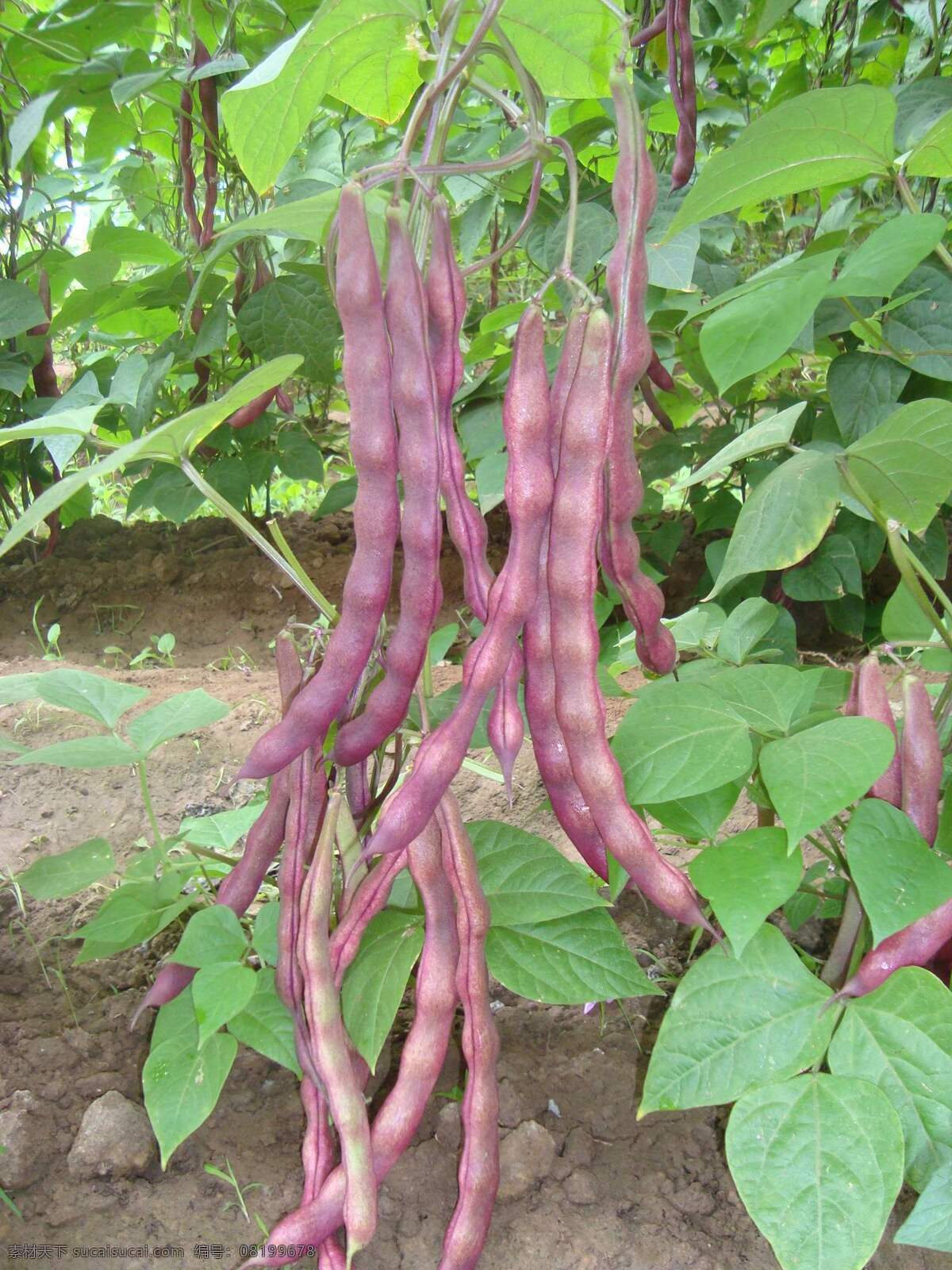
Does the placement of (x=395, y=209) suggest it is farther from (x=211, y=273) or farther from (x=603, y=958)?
(x=211, y=273)

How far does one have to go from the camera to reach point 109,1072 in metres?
1.27

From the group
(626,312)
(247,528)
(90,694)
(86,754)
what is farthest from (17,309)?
(626,312)

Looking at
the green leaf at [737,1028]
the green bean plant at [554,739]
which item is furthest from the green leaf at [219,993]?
the green leaf at [737,1028]

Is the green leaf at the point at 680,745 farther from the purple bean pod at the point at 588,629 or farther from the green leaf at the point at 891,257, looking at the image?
the green leaf at the point at 891,257

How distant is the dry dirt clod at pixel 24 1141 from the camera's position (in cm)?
112

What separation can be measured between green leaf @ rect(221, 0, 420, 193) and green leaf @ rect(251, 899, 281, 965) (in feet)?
2.66

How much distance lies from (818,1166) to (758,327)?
789 mm

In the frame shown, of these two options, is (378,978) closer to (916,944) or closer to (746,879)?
(746,879)

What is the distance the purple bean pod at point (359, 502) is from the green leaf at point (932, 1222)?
0.69 m

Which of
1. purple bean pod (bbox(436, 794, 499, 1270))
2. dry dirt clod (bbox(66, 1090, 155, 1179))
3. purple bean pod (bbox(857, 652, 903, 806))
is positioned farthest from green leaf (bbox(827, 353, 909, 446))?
dry dirt clod (bbox(66, 1090, 155, 1179))

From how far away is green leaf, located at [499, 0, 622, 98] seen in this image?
1098 mm

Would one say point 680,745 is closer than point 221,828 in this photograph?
Yes

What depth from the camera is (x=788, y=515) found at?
3.87 feet

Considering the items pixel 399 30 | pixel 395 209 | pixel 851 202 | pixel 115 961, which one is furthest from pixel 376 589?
pixel 851 202
